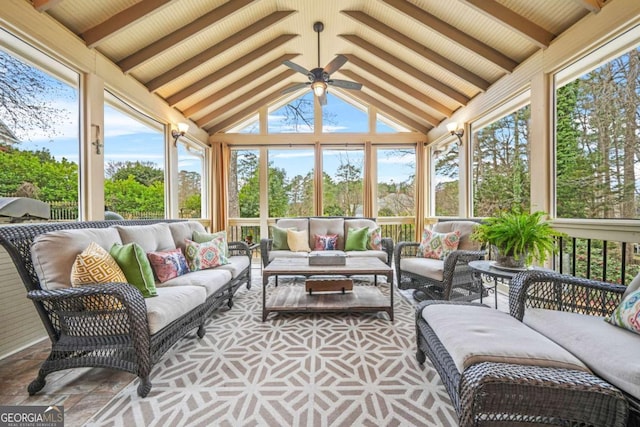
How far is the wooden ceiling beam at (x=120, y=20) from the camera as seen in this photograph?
9.07 ft

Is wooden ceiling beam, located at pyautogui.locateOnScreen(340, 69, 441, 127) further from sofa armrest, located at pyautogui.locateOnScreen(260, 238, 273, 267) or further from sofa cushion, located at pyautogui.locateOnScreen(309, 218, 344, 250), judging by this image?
sofa armrest, located at pyautogui.locateOnScreen(260, 238, 273, 267)

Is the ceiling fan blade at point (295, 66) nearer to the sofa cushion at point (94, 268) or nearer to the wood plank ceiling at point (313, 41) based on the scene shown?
the wood plank ceiling at point (313, 41)

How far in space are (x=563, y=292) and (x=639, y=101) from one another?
1.86 meters

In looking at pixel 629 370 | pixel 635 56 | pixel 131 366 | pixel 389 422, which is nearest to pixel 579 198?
pixel 635 56

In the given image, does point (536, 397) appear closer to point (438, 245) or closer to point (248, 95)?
point (438, 245)

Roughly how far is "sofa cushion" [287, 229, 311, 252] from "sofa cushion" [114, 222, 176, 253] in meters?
1.82

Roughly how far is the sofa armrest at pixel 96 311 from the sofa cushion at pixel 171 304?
0.06 metres

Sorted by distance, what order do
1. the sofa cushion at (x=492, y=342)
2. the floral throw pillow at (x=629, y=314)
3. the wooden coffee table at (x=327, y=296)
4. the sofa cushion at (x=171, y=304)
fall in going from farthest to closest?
1. the wooden coffee table at (x=327, y=296)
2. the sofa cushion at (x=171, y=304)
3. the floral throw pillow at (x=629, y=314)
4. the sofa cushion at (x=492, y=342)

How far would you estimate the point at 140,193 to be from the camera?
3928mm

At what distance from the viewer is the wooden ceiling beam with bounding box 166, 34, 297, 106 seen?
168 inches

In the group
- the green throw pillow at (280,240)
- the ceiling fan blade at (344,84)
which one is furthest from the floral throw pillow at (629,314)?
the green throw pillow at (280,240)

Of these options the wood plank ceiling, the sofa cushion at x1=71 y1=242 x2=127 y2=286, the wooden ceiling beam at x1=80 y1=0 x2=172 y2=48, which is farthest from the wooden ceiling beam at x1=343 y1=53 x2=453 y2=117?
the sofa cushion at x1=71 y1=242 x2=127 y2=286

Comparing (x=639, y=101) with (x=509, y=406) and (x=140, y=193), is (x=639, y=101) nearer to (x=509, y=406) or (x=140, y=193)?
(x=509, y=406)

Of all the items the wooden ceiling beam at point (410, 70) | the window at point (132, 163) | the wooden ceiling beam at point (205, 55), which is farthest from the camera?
the wooden ceiling beam at point (410, 70)
